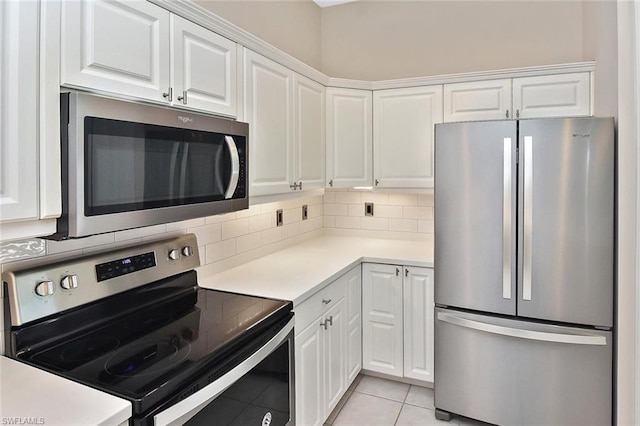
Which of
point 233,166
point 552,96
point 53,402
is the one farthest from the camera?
point 552,96

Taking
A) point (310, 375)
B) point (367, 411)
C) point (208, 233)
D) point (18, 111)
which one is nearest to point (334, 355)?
point (310, 375)

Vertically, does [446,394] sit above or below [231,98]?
below

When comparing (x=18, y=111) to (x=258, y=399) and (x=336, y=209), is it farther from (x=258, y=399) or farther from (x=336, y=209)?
(x=336, y=209)

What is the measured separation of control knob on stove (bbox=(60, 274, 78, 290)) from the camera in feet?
4.48

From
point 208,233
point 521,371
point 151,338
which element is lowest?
point 521,371

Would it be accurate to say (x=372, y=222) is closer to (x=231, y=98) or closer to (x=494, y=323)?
(x=494, y=323)

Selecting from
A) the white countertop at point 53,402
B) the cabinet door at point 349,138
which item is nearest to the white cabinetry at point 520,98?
the cabinet door at point 349,138

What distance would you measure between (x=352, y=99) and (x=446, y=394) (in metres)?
2.05

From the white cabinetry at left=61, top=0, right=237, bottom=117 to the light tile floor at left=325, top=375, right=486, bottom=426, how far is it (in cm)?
185

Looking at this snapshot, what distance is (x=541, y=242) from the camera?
2.07 meters

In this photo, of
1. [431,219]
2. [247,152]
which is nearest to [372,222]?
[431,219]

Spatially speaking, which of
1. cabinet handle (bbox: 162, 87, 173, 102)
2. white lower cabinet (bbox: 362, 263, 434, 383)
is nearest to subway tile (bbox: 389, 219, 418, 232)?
white lower cabinet (bbox: 362, 263, 434, 383)

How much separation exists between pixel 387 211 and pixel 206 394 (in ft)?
7.68

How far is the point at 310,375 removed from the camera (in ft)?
6.58
